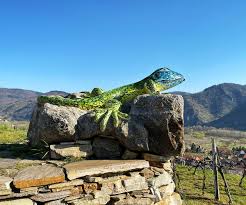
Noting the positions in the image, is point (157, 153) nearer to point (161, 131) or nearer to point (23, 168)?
point (161, 131)

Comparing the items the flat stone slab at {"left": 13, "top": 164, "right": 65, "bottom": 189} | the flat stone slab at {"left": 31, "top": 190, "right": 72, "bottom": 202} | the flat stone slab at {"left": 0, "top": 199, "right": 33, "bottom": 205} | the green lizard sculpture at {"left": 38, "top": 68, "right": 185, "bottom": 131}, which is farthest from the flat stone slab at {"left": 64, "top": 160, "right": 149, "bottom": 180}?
the green lizard sculpture at {"left": 38, "top": 68, "right": 185, "bottom": 131}

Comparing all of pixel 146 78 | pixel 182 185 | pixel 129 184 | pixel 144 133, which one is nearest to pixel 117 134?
pixel 144 133

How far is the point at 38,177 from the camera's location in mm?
7371

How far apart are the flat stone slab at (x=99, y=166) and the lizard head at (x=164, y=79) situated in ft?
8.02

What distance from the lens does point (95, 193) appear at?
770 centimetres

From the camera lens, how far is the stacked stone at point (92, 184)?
23.4 feet

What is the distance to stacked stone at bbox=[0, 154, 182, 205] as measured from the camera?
23.4 ft

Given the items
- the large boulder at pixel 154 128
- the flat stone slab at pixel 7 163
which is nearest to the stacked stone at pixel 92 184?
the large boulder at pixel 154 128

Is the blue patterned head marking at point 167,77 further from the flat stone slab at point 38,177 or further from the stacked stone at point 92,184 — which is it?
the flat stone slab at point 38,177

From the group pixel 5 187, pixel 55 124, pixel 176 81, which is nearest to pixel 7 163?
pixel 55 124

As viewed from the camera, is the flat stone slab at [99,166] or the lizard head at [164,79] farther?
the lizard head at [164,79]

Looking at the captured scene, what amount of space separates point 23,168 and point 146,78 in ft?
13.9

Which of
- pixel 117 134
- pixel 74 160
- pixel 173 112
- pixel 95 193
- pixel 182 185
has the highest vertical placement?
pixel 173 112

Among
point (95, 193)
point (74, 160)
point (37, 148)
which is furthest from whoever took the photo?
point (37, 148)
